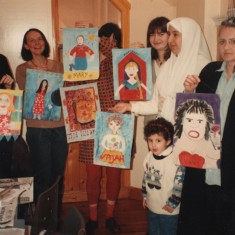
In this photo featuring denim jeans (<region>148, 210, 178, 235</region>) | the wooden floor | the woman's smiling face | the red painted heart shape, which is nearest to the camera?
the red painted heart shape

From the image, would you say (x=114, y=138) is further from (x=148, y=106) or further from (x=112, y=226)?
(x=112, y=226)

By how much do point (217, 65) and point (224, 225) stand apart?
0.67 metres

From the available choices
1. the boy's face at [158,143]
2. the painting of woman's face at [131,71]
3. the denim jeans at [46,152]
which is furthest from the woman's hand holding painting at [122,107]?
the denim jeans at [46,152]

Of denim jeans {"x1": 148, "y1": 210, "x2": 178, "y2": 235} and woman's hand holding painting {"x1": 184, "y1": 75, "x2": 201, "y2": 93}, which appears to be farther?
denim jeans {"x1": 148, "y1": 210, "x2": 178, "y2": 235}

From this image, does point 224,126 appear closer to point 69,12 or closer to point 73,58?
point 73,58

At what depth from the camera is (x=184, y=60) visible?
61.9 inches

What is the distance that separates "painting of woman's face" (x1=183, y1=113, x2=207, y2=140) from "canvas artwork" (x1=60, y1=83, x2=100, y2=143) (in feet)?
2.33

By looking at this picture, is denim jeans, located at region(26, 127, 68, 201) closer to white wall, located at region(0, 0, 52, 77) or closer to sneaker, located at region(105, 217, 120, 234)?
sneaker, located at region(105, 217, 120, 234)

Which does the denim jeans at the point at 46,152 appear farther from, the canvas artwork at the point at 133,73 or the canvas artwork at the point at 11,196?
the canvas artwork at the point at 11,196

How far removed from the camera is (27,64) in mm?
2170

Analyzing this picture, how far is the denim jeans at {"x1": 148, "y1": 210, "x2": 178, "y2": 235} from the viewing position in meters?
1.69

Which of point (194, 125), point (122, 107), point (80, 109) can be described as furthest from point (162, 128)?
point (80, 109)

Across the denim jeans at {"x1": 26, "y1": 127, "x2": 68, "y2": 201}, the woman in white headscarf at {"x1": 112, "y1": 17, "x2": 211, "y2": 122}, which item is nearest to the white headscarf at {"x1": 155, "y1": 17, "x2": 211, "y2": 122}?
the woman in white headscarf at {"x1": 112, "y1": 17, "x2": 211, "y2": 122}

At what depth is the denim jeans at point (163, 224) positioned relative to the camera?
66.7 inches
